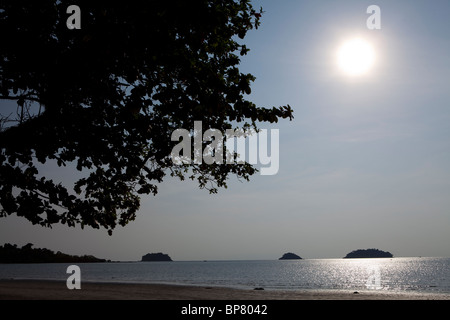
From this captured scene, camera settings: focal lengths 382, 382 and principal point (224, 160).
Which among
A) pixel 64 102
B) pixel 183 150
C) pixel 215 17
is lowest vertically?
pixel 183 150

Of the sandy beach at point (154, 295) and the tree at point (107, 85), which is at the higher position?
the tree at point (107, 85)

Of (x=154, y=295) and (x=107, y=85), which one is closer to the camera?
(x=107, y=85)

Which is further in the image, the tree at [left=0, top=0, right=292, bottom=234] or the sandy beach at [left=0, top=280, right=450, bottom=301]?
the sandy beach at [left=0, top=280, right=450, bottom=301]

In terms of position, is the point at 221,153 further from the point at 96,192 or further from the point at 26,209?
the point at 26,209

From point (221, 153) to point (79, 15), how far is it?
22.6ft

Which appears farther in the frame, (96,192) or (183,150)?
(96,192)

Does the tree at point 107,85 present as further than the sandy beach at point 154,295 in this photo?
No

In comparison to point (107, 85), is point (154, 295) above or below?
below

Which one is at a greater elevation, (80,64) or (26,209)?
(80,64)

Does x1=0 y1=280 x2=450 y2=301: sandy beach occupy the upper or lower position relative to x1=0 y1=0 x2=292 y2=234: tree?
lower
